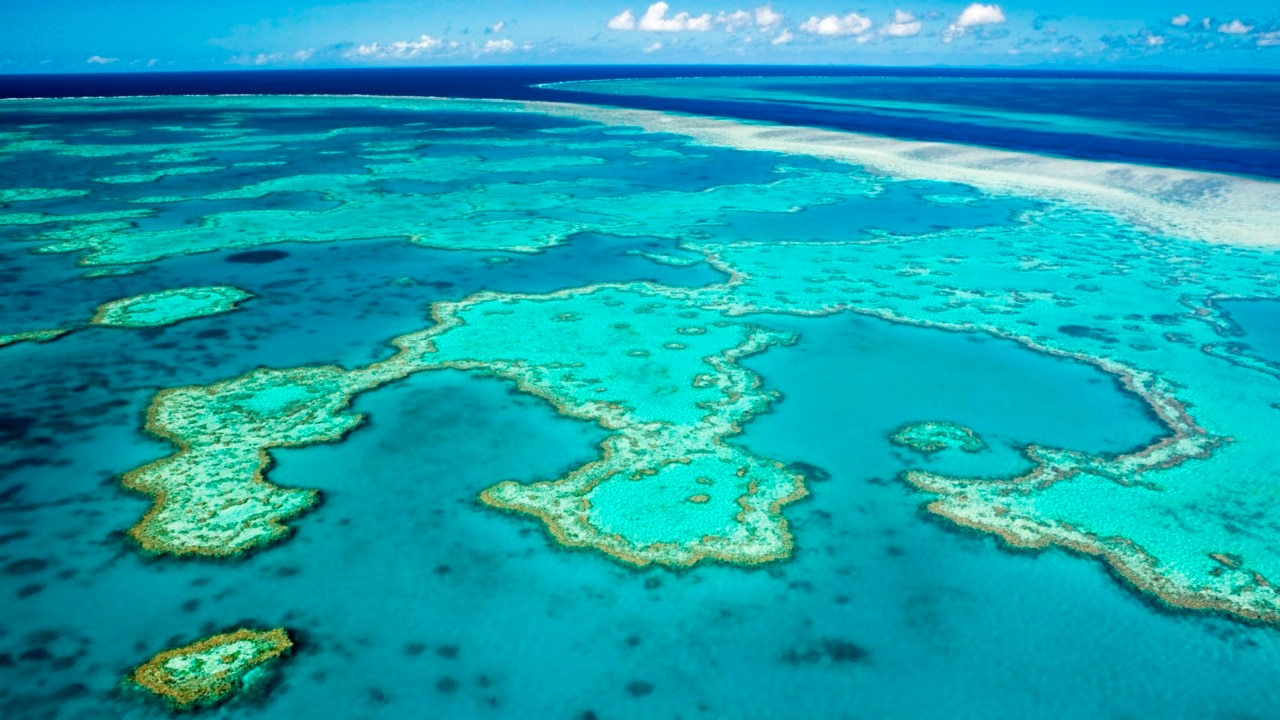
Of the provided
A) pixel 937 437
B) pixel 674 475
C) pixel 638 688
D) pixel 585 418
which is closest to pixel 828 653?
pixel 638 688

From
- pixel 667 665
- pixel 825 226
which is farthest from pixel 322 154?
pixel 667 665

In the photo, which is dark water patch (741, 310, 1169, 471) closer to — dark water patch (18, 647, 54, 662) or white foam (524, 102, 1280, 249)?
dark water patch (18, 647, 54, 662)

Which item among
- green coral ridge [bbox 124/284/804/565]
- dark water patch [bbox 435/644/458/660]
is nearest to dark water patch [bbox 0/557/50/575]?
green coral ridge [bbox 124/284/804/565]

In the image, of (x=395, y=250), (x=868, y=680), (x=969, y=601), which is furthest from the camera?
(x=395, y=250)

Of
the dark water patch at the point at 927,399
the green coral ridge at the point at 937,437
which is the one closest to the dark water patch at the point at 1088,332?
the dark water patch at the point at 927,399

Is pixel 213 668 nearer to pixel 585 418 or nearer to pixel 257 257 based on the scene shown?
pixel 585 418

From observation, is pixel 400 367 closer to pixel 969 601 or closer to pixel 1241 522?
pixel 969 601
